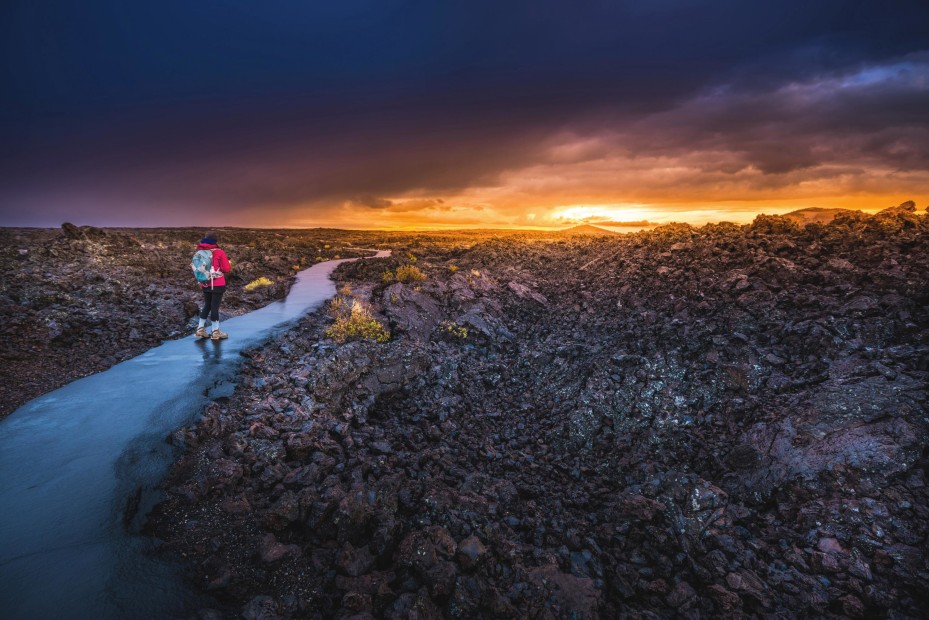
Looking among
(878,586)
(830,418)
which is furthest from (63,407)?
(830,418)

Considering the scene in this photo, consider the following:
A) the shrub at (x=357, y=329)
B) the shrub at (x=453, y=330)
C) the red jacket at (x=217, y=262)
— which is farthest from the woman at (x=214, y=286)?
the shrub at (x=453, y=330)

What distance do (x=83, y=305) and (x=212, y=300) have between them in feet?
18.0

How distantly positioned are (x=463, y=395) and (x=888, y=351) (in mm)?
7382

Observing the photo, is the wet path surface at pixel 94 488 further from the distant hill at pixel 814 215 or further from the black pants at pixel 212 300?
the distant hill at pixel 814 215

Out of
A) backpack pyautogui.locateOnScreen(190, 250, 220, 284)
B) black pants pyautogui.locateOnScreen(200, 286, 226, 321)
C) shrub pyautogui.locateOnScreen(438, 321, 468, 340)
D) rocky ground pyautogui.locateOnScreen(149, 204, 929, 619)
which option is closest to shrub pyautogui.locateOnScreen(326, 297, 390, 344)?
rocky ground pyautogui.locateOnScreen(149, 204, 929, 619)

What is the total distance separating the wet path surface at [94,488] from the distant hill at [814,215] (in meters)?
18.9

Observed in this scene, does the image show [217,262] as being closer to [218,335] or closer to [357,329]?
[218,335]

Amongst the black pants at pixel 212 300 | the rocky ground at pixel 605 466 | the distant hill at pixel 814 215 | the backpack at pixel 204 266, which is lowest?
the rocky ground at pixel 605 466

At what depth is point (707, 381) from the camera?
6863mm

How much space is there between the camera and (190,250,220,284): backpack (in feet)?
27.4

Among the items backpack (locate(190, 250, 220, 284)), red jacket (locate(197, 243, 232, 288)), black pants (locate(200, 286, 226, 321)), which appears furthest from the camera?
black pants (locate(200, 286, 226, 321))

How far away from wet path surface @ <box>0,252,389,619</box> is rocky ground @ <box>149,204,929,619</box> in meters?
0.31

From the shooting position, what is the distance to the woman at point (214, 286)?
8500 mm

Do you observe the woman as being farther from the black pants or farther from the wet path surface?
the wet path surface
